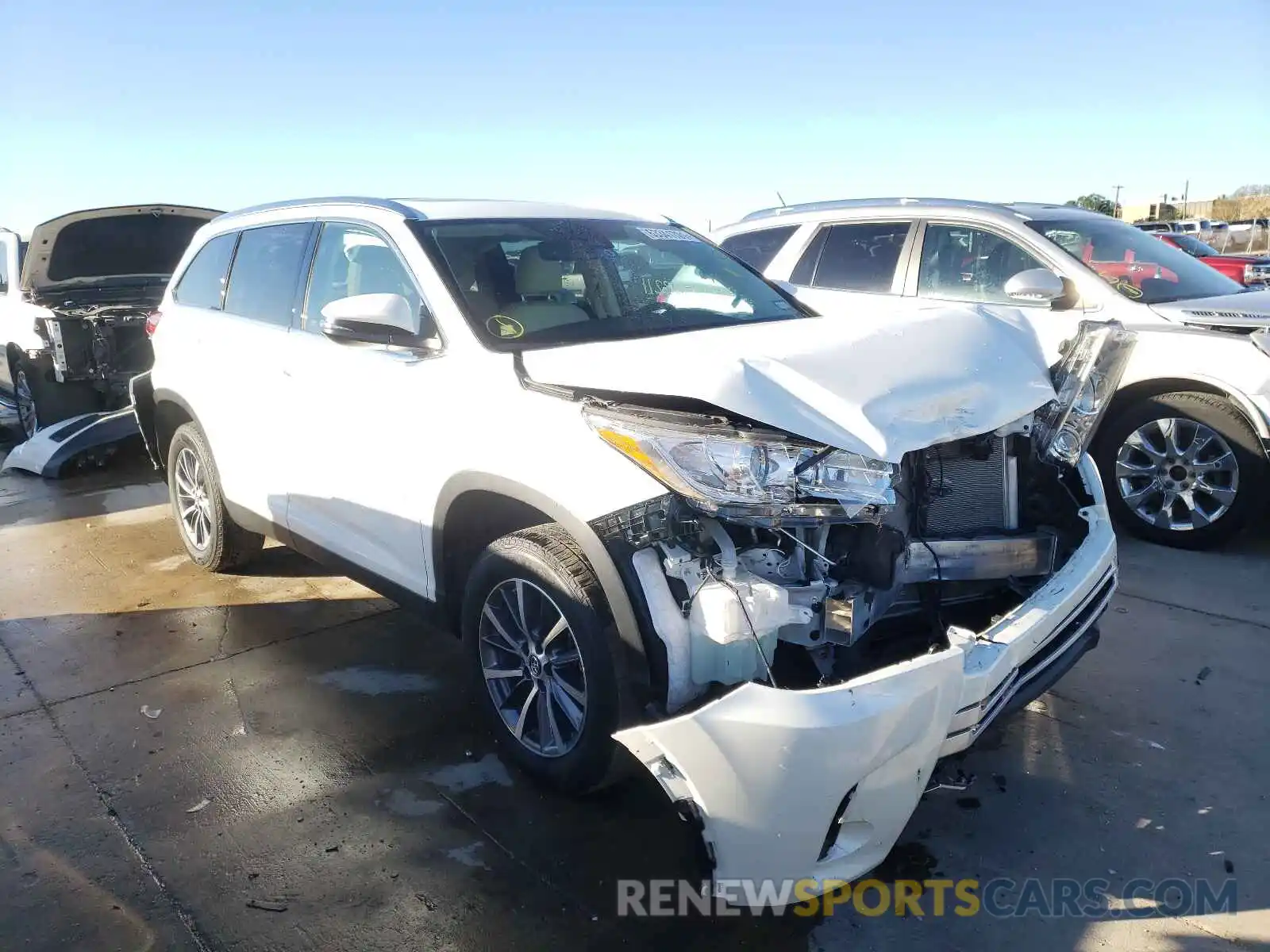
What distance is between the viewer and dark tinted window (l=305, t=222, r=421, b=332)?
11.7 feet

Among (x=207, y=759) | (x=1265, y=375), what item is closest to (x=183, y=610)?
(x=207, y=759)

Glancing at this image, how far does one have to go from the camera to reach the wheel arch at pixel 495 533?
2.47 meters

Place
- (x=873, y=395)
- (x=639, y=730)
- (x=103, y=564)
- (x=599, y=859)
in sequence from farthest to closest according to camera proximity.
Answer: (x=103, y=564) → (x=599, y=859) → (x=873, y=395) → (x=639, y=730)

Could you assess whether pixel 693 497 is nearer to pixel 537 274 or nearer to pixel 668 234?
pixel 537 274

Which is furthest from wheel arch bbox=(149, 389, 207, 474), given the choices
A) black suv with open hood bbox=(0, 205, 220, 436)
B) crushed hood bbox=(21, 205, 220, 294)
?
crushed hood bbox=(21, 205, 220, 294)

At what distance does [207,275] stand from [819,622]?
3.99 metres

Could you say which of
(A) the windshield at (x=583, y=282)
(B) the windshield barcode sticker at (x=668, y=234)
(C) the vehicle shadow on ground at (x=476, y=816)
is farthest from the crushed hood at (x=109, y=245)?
(A) the windshield at (x=583, y=282)

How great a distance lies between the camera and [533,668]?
2.96 m

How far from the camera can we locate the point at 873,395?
251 cm

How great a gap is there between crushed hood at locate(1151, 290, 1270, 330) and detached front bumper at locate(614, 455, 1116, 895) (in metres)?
3.70

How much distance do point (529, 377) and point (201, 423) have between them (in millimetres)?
2677

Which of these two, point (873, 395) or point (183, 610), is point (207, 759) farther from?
point (873, 395)

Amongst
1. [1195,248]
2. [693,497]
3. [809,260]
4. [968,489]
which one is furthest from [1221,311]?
[1195,248]

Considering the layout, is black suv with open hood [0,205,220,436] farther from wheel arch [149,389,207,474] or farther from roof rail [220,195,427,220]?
roof rail [220,195,427,220]
